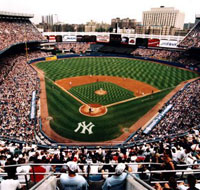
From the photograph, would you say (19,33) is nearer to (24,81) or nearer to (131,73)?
(24,81)

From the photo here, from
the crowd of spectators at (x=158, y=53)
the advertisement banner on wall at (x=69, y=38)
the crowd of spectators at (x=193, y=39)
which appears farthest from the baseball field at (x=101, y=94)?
the advertisement banner on wall at (x=69, y=38)

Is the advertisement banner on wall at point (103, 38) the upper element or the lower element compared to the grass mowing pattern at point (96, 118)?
upper

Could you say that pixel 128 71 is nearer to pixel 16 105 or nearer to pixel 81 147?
pixel 16 105

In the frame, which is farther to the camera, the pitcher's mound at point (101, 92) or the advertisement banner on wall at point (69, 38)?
the advertisement banner on wall at point (69, 38)

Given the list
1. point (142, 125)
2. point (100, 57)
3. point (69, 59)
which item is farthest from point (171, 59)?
point (142, 125)

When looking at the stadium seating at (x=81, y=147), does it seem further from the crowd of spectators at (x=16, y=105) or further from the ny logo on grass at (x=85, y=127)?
the ny logo on grass at (x=85, y=127)

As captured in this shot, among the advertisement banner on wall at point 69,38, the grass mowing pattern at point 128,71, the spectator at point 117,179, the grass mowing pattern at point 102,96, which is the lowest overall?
the grass mowing pattern at point 102,96

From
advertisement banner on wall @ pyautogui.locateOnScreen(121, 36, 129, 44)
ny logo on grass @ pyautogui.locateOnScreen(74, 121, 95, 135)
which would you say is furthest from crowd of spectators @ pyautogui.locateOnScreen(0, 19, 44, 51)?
ny logo on grass @ pyautogui.locateOnScreen(74, 121, 95, 135)

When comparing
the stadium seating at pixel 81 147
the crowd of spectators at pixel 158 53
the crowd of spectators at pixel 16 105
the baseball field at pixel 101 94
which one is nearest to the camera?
the stadium seating at pixel 81 147
